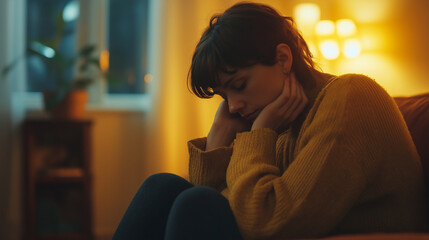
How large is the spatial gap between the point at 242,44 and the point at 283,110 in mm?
167

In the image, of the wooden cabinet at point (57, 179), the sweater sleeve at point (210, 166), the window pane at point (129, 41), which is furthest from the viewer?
the window pane at point (129, 41)

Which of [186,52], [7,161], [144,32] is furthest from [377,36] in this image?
[7,161]

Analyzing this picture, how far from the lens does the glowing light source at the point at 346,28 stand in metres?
2.81

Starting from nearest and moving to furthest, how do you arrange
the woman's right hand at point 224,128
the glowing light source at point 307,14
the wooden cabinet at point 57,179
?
1. the woman's right hand at point 224,128
2. the wooden cabinet at point 57,179
3. the glowing light source at point 307,14

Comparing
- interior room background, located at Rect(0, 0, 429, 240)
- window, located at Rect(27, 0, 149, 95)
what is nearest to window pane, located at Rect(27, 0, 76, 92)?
window, located at Rect(27, 0, 149, 95)

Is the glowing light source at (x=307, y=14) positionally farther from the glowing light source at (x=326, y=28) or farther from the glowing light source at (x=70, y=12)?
the glowing light source at (x=70, y=12)

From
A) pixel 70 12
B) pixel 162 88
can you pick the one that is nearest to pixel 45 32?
pixel 70 12

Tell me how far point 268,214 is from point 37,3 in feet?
8.67

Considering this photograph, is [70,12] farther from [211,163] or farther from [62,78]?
[211,163]

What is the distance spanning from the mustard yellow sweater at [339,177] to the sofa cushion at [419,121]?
0.10 m

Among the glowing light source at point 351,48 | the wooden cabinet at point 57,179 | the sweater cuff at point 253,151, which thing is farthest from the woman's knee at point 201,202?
the glowing light source at point 351,48

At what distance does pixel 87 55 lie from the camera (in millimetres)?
2773

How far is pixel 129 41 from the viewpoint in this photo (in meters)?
3.15

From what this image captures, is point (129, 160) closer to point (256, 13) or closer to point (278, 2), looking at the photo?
point (278, 2)
